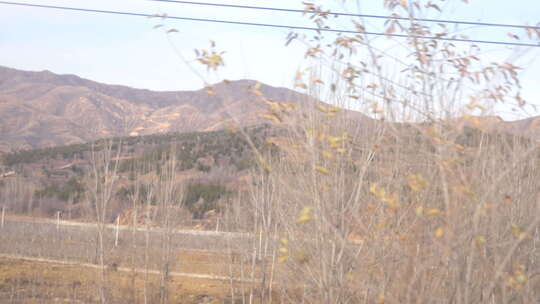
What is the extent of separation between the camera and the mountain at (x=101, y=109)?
4660 mm

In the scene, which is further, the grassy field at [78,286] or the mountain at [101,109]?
the grassy field at [78,286]

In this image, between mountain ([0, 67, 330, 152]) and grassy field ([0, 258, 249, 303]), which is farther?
grassy field ([0, 258, 249, 303])

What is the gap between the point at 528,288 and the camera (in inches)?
165

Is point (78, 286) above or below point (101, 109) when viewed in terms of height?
below

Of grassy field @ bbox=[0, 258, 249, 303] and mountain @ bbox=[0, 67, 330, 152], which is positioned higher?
mountain @ bbox=[0, 67, 330, 152]

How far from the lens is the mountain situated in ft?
15.3

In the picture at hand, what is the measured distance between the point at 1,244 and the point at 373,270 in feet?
53.5

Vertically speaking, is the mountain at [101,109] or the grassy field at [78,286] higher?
the mountain at [101,109]

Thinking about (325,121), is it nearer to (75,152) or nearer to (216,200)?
(216,200)

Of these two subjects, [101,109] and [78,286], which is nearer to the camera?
[101,109]

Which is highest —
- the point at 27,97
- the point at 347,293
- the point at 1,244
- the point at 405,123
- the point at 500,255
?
the point at 27,97

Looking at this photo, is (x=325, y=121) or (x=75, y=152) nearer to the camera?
(x=325, y=121)

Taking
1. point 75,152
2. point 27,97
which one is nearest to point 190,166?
point 75,152

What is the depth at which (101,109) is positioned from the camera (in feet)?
37.1
